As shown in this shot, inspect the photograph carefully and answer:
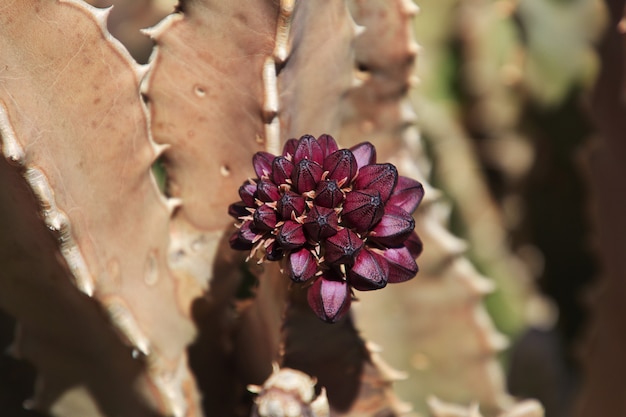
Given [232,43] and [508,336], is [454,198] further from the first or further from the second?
[232,43]

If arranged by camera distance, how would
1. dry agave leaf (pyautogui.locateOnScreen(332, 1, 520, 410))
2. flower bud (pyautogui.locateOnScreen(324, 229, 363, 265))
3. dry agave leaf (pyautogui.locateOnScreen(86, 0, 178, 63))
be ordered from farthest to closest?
dry agave leaf (pyautogui.locateOnScreen(86, 0, 178, 63)) < dry agave leaf (pyautogui.locateOnScreen(332, 1, 520, 410)) < flower bud (pyautogui.locateOnScreen(324, 229, 363, 265))

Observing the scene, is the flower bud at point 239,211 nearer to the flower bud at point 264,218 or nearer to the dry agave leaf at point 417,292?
the flower bud at point 264,218

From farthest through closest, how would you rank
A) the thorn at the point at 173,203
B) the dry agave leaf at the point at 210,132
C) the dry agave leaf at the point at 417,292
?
the dry agave leaf at the point at 417,292, the thorn at the point at 173,203, the dry agave leaf at the point at 210,132

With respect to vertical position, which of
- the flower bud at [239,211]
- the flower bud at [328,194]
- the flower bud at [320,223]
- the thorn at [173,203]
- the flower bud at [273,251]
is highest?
the flower bud at [328,194]

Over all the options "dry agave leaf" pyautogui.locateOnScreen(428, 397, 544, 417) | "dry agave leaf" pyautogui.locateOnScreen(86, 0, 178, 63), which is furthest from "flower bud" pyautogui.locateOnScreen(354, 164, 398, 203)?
"dry agave leaf" pyautogui.locateOnScreen(86, 0, 178, 63)

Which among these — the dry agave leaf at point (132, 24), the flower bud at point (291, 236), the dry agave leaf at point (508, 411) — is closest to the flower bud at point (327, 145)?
the flower bud at point (291, 236)

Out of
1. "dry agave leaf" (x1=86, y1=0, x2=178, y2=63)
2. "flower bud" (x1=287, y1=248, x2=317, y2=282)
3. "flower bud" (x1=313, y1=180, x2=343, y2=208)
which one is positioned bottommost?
"dry agave leaf" (x1=86, y1=0, x2=178, y2=63)

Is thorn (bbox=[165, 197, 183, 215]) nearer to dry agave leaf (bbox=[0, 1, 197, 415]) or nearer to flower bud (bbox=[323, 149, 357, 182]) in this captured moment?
dry agave leaf (bbox=[0, 1, 197, 415])
